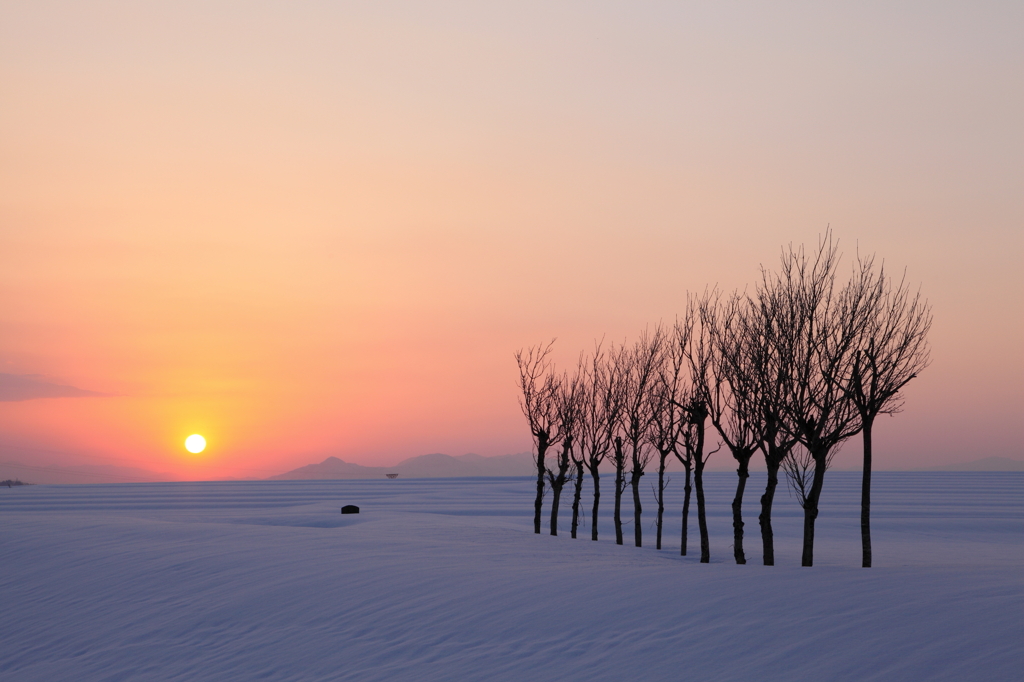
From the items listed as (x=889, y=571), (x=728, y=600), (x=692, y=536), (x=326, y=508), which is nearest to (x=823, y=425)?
(x=889, y=571)

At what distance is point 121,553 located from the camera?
844 inches

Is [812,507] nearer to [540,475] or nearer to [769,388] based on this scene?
[769,388]

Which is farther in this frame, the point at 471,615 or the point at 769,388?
the point at 769,388

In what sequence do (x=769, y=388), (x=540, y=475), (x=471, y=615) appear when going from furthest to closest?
1. (x=540, y=475)
2. (x=769, y=388)
3. (x=471, y=615)

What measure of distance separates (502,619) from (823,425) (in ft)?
32.7

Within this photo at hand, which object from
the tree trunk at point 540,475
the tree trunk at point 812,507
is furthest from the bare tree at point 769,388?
the tree trunk at point 540,475

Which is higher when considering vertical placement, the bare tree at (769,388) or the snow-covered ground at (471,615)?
the bare tree at (769,388)

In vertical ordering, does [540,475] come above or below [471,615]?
above

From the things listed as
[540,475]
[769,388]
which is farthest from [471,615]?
[540,475]

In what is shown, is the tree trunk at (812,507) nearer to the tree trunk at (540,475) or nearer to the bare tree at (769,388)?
the bare tree at (769,388)

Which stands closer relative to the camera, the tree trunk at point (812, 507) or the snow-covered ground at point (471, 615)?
the snow-covered ground at point (471, 615)

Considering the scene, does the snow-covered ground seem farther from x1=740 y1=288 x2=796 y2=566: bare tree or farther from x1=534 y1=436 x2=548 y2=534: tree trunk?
x1=534 y1=436 x2=548 y2=534: tree trunk

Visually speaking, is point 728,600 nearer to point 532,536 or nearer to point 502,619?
point 502,619

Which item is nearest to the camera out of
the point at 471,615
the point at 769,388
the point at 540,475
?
the point at 471,615
